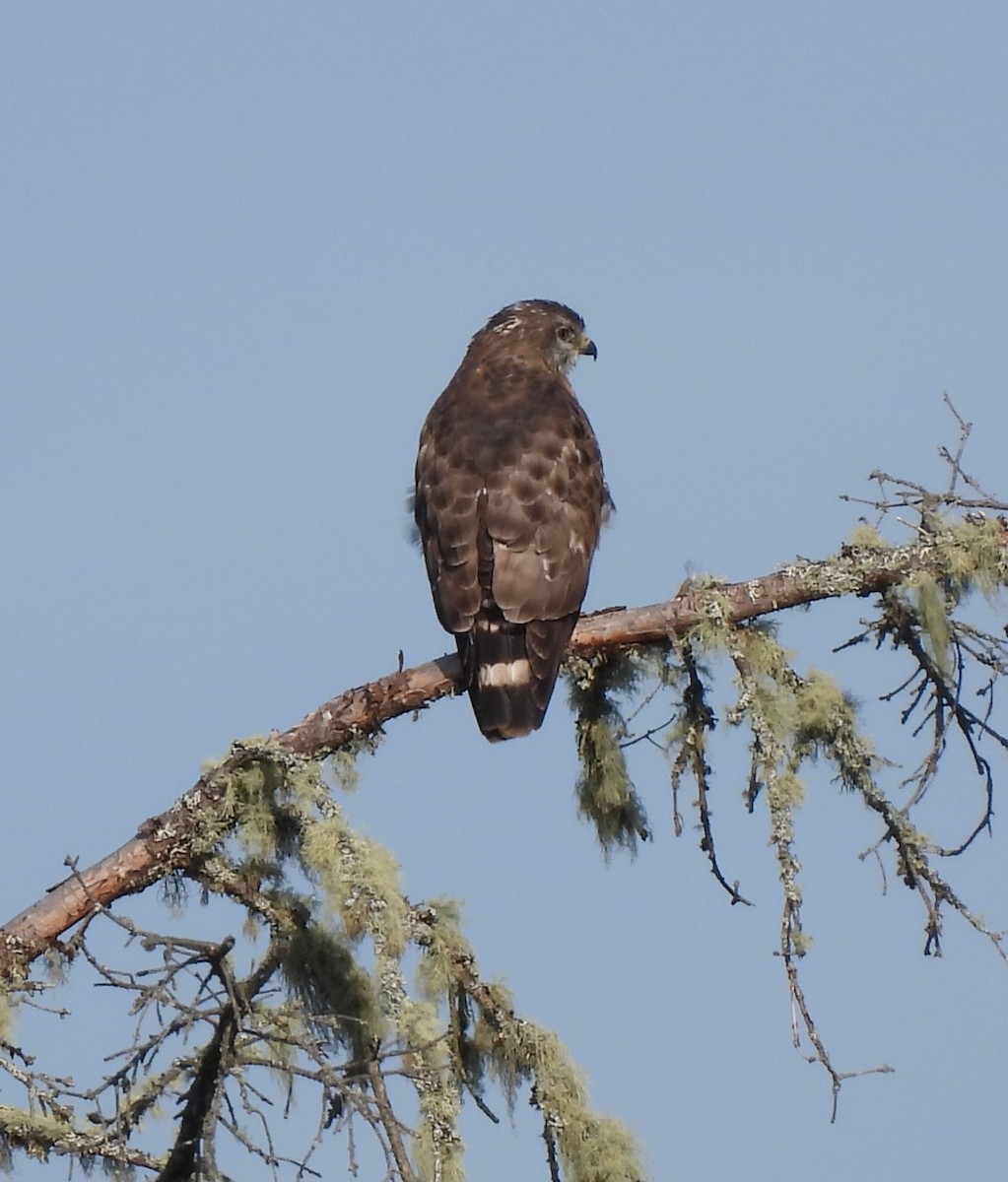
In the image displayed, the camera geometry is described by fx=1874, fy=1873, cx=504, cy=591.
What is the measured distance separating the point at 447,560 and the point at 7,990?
2184mm

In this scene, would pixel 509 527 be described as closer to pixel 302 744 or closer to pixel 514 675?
pixel 514 675

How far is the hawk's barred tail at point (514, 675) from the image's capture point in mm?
5965

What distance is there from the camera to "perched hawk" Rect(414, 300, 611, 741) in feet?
19.7

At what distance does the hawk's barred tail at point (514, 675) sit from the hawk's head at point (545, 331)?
237 cm

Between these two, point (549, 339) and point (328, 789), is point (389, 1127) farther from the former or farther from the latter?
point (549, 339)

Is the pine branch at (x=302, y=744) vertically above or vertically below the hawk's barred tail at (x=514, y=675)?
below

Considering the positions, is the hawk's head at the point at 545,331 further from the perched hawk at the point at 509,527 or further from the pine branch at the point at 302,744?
the pine branch at the point at 302,744

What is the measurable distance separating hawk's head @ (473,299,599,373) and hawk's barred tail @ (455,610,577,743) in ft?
7.77

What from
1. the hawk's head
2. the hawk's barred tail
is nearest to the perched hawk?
the hawk's barred tail

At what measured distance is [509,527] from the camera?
6.41m

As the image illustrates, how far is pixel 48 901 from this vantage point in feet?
16.6

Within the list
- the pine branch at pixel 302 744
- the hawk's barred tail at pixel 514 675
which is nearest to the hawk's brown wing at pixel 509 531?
the hawk's barred tail at pixel 514 675

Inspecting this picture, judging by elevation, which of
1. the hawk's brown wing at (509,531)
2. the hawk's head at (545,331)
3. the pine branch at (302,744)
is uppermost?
the hawk's head at (545,331)

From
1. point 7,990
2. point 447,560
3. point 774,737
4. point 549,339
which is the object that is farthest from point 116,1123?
point 549,339
